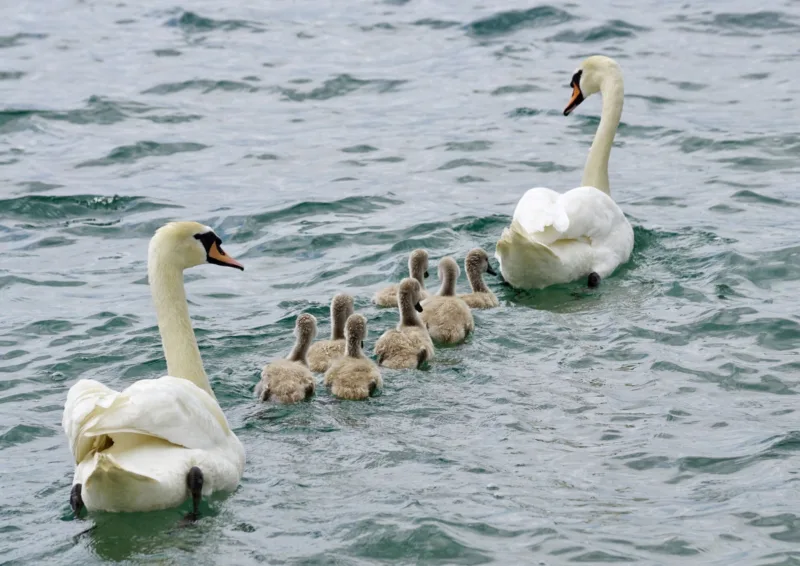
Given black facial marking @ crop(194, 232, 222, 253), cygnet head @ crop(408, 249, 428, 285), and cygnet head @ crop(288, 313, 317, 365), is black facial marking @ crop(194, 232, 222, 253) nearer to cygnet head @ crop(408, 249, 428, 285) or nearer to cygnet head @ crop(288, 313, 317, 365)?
cygnet head @ crop(288, 313, 317, 365)

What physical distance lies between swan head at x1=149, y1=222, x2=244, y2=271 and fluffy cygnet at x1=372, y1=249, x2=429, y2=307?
8.98 ft

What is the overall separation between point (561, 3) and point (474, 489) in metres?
17.3

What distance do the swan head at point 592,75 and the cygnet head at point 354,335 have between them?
5.13 meters

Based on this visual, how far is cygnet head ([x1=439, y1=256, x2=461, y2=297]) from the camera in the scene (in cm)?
1107

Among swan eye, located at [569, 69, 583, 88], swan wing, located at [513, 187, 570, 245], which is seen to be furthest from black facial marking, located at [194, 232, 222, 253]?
swan eye, located at [569, 69, 583, 88]

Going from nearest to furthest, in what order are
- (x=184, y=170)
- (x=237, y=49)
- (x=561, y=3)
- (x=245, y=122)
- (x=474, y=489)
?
1. (x=474, y=489)
2. (x=184, y=170)
3. (x=245, y=122)
4. (x=237, y=49)
5. (x=561, y=3)

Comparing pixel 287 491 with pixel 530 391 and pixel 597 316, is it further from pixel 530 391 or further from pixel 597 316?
pixel 597 316

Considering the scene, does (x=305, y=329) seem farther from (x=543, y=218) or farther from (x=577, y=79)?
(x=577, y=79)

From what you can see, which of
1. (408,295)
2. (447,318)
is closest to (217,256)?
(408,295)

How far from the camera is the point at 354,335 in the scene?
9.59 metres

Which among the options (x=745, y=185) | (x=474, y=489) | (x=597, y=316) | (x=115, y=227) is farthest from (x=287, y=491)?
(x=745, y=185)

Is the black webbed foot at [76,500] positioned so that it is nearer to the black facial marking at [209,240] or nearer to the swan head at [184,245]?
the swan head at [184,245]

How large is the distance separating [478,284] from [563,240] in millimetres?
898

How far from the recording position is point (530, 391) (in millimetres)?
9328
